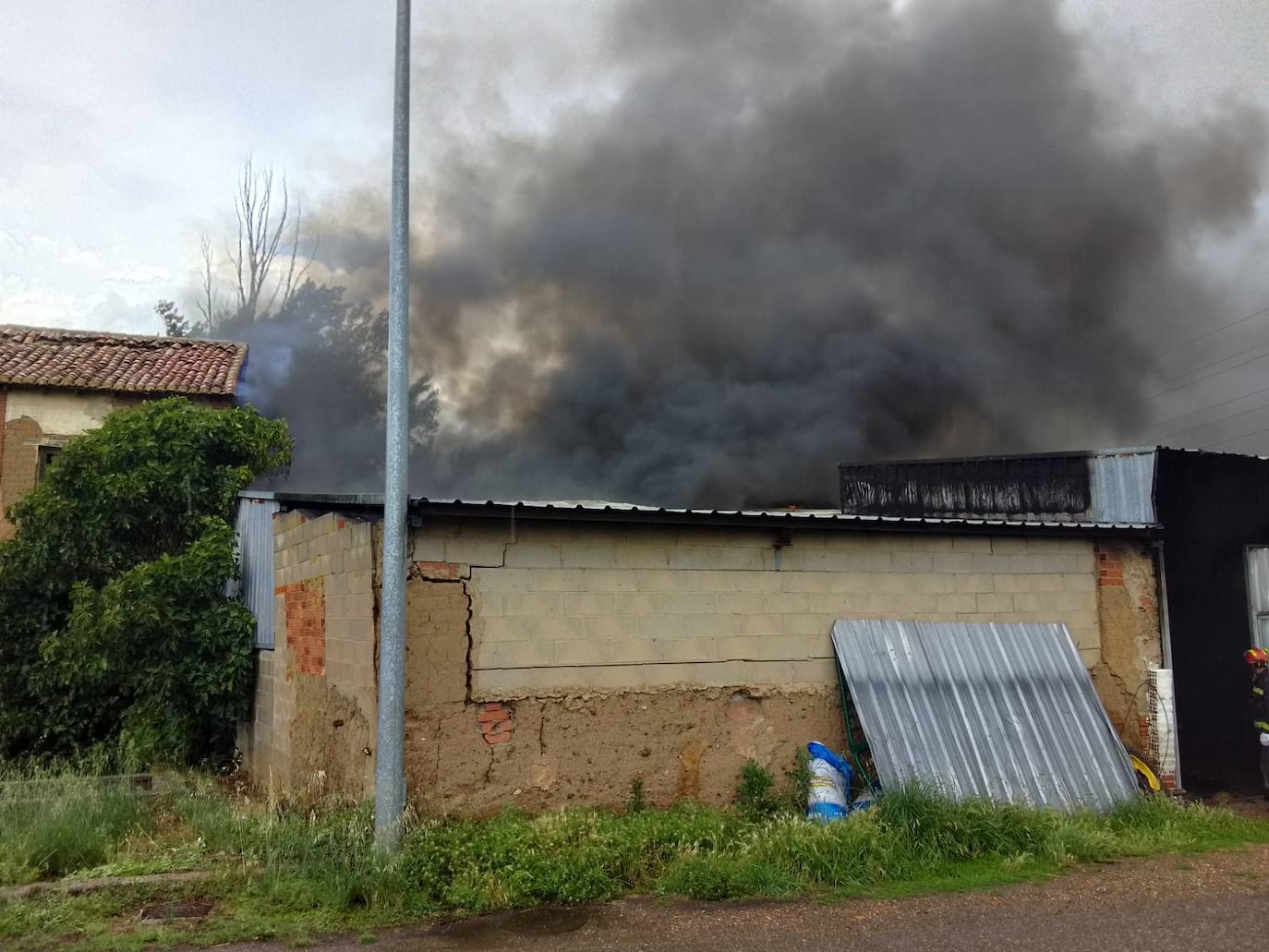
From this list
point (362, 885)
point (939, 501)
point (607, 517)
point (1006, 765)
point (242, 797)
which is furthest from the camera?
point (939, 501)

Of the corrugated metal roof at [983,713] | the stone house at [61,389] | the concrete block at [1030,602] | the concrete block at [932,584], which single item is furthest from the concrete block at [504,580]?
the stone house at [61,389]

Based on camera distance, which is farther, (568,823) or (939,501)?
(939,501)

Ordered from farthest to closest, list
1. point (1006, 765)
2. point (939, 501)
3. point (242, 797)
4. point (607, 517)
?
point (939, 501) < point (242, 797) < point (1006, 765) < point (607, 517)

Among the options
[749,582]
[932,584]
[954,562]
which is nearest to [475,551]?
[749,582]

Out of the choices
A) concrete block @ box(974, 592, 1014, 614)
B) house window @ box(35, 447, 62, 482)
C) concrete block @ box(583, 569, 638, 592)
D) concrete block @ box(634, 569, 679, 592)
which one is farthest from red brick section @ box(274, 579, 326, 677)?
house window @ box(35, 447, 62, 482)

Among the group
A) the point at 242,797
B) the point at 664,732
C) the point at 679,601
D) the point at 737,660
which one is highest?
the point at 679,601

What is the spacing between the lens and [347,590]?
26.5 ft

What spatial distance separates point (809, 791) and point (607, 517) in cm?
281

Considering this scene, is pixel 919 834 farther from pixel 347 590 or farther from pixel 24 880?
pixel 24 880

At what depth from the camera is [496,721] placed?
746 centimetres

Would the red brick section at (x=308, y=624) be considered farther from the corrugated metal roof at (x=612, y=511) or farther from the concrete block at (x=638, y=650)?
the concrete block at (x=638, y=650)

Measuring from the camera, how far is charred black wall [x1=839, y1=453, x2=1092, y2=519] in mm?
12352

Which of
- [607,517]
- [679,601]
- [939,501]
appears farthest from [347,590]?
[939,501]

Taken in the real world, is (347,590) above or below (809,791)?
above
